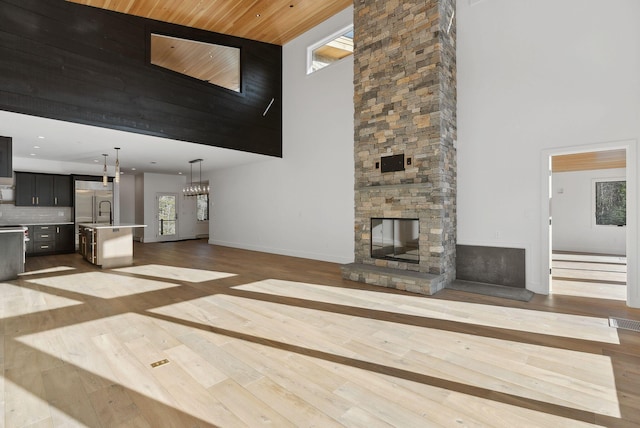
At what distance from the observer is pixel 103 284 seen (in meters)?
5.27

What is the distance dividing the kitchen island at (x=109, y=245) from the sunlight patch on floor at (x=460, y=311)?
3.73 metres

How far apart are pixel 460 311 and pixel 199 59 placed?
7717 millimetres

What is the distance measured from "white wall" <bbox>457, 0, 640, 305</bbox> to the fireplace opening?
0.89 metres

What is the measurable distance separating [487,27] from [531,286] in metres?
4.24

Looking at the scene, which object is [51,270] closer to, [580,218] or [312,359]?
[312,359]

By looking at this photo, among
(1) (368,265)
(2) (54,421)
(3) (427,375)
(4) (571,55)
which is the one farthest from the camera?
(1) (368,265)

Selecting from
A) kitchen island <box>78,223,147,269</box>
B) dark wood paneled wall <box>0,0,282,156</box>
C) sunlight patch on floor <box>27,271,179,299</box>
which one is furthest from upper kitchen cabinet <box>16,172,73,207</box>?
dark wood paneled wall <box>0,0,282,156</box>

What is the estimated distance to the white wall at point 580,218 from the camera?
27.9ft

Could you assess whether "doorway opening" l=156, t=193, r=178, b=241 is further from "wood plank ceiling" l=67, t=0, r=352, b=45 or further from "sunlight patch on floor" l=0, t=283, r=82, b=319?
"sunlight patch on floor" l=0, t=283, r=82, b=319

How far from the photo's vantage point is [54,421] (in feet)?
6.08

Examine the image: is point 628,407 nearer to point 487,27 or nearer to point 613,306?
point 613,306

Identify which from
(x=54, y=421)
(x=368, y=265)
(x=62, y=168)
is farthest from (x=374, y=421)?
(x=62, y=168)

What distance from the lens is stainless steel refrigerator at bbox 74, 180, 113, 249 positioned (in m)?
9.38

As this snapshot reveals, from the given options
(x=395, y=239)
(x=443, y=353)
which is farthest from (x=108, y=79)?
(x=443, y=353)
